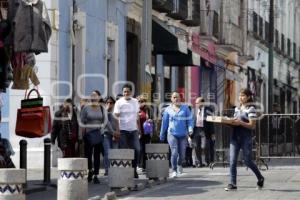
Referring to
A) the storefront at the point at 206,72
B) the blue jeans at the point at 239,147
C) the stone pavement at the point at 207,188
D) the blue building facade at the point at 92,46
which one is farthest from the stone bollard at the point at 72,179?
the storefront at the point at 206,72

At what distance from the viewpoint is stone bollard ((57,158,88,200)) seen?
14258 mm

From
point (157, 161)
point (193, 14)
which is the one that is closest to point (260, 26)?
point (193, 14)

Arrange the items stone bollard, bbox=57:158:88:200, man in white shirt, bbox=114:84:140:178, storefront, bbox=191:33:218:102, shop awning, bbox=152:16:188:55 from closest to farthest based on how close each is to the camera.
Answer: stone bollard, bbox=57:158:88:200, man in white shirt, bbox=114:84:140:178, shop awning, bbox=152:16:188:55, storefront, bbox=191:33:218:102

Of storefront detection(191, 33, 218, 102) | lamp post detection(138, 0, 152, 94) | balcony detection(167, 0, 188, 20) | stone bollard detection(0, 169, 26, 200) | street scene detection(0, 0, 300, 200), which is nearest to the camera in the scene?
stone bollard detection(0, 169, 26, 200)

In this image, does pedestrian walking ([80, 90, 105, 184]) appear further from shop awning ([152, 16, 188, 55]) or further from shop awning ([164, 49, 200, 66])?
shop awning ([164, 49, 200, 66])

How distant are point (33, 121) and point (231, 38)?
26.1m

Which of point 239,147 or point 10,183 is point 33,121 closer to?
point 239,147

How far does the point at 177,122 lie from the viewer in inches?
818

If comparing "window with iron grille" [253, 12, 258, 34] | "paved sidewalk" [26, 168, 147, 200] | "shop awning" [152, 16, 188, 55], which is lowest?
"paved sidewalk" [26, 168, 147, 200]

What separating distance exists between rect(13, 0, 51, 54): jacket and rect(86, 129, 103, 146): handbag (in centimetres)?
418

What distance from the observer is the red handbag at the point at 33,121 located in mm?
16453

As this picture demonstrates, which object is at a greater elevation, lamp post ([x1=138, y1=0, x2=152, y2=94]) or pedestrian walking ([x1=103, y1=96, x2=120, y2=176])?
lamp post ([x1=138, y1=0, x2=152, y2=94])

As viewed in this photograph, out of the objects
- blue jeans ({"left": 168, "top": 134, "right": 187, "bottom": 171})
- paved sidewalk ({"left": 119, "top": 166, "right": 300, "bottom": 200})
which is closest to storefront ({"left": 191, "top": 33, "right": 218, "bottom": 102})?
paved sidewalk ({"left": 119, "top": 166, "right": 300, "bottom": 200})

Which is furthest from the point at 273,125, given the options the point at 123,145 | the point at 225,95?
the point at 225,95
